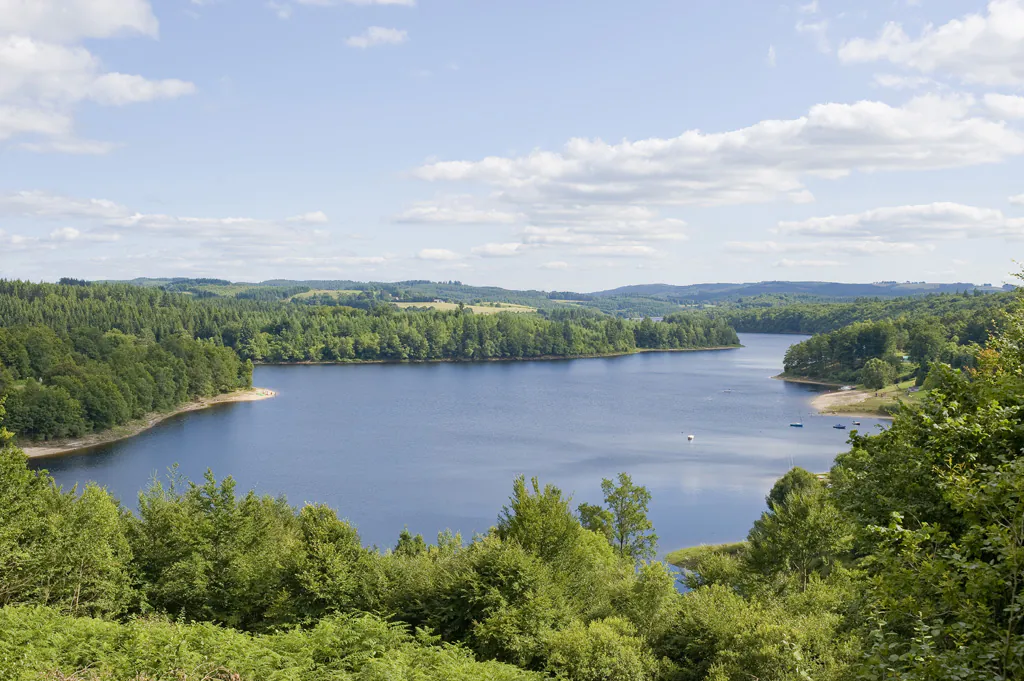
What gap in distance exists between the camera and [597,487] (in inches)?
2057

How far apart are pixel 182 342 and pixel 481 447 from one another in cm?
5748

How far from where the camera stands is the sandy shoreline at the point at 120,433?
211 feet

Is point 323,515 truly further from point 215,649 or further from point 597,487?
point 597,487

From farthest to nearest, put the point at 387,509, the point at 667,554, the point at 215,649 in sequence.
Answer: the point at 387,509 → the point at 667,554 → the point at 215,649

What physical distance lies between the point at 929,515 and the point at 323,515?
1558 centimetres

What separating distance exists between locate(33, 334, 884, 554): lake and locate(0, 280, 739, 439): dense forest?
6.34m

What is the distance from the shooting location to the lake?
159ft

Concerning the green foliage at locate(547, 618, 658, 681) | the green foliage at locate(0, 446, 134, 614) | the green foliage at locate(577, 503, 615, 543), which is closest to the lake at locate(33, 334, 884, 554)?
the green foliage at locate(577, 503, 615, 543)

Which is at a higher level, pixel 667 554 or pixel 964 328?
pixel 964 328

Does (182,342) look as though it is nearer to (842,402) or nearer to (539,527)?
(842,402)

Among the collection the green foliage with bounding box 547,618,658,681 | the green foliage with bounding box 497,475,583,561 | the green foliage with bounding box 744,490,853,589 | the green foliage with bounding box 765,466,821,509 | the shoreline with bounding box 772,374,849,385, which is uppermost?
the green foliage with bounding box 497,475,583,561

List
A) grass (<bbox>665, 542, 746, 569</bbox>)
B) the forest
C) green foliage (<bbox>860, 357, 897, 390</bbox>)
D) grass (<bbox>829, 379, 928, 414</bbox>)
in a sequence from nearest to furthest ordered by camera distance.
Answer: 1. grass (<bbox>665, 542, 746, 569</bbox>)
2. grass (<bbox>829, 379, 928, 414</bbox>)
3. green foliage (<bbox>860, 357, 897, 390</bbox>)
4. the forest

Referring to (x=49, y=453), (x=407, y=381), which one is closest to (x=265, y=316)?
(x=407, y=381)

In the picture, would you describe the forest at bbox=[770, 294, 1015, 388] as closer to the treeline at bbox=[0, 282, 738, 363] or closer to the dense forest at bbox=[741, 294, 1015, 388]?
the dense forest at bbox=[741, 294, 1015, 388]
